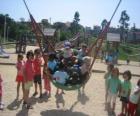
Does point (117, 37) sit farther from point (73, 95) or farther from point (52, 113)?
point (52, 113)

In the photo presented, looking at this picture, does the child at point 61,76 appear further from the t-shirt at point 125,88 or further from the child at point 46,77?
the t-shirt at point 125,88

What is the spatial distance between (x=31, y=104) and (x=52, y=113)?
103cm

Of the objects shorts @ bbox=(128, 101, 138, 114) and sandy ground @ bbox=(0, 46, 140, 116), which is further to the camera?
sandy ground @ bbox=(0, 46, 140, 116)

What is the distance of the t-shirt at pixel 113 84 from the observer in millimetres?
8938

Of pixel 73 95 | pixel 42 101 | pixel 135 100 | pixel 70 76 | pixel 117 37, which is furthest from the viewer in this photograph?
pixel 117 37

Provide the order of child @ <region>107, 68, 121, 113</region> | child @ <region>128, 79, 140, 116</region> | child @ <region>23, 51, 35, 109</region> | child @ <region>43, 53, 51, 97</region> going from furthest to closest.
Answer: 1. child @ <region>43, 53, 51, 97</region>
2. child @ <region>23, 51, 35, 109</region>
3. child @ <region>107, 68, 121, 113</region>
4. child @ <region>128, 79, 140, 116</region>

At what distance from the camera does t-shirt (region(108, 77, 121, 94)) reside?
8.94 m

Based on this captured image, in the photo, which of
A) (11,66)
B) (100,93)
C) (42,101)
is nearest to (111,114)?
(42,101)

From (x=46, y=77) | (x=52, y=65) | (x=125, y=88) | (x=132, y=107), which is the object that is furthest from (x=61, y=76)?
(x=132, y=107)

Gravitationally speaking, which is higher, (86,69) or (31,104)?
(86,69)

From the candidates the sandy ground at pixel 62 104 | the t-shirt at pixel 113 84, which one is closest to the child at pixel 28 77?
the sandy ground at pixel 62 104

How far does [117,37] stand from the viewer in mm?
30719

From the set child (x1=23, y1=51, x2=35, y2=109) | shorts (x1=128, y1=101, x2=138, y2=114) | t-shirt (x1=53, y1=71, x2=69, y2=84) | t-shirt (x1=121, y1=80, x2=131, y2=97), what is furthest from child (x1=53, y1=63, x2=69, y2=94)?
shorts (x1=128, y1=101, x2=138, y2=114)

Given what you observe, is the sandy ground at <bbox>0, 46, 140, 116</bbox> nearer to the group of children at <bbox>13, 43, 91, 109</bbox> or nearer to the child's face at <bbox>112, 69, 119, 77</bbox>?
the group of children at <bbox>13, 43, 91, 109</bbox>
